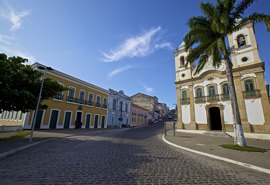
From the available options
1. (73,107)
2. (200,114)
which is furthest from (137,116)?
(200,114)

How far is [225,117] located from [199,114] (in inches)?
128

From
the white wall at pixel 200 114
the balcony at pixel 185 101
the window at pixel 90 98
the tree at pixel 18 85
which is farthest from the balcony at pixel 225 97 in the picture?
the window at pixel 90 98

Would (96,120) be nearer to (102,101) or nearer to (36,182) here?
(102,101)

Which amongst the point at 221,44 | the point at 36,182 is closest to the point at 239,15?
the point at 221,44

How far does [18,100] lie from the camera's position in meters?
8.42

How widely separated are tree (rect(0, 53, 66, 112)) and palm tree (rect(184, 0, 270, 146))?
39.2 ft

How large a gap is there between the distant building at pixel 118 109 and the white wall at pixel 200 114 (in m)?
16.5

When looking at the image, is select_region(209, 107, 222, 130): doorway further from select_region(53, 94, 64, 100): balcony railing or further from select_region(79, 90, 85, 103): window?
select_region(53, 94, 64, 100): balcony railing

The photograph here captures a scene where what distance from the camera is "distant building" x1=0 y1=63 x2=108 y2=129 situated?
61.2 feet

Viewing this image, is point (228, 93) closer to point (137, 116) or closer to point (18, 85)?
point (18, 85)

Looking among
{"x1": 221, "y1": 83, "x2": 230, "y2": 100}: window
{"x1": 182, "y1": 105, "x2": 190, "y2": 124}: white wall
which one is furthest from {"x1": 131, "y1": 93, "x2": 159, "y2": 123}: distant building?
{"x1": 221, "y1": 83, "x2": 230, "y2": 100}: window

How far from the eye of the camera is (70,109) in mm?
22047

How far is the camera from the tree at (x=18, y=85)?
7840 mm

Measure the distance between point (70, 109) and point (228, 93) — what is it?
23.0m
